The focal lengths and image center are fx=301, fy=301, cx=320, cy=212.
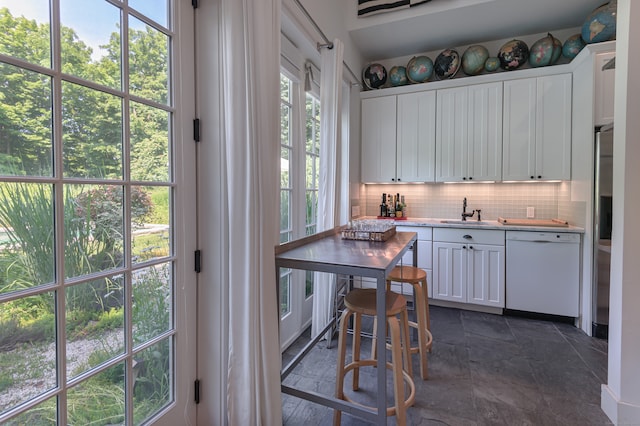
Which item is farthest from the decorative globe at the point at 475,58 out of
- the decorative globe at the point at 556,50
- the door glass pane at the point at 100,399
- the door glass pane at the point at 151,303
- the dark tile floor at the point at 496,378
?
the door glass pane at the point at 100,399

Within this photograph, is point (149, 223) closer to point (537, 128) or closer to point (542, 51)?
point (537, 128)

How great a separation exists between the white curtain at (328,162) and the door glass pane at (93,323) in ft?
4.88

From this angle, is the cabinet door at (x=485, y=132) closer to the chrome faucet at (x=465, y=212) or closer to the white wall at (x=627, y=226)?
the chrome faucet at (x=465, y=212)

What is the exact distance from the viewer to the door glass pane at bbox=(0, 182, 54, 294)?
877mm

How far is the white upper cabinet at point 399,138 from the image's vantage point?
360cm

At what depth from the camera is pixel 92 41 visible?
109cm

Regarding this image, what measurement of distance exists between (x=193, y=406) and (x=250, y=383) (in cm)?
36

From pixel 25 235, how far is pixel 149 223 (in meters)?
0.43

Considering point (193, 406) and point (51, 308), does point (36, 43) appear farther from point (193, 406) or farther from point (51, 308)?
point (193, 406)

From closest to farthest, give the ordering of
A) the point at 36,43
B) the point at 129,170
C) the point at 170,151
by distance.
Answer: the point at 36,43
the point at 129,170
the point at 170,151

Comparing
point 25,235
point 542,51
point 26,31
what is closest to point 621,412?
point 25,235

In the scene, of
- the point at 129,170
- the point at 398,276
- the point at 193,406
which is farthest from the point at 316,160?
the point at 193,406

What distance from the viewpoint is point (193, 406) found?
1528 millimetres

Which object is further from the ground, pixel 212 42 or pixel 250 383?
pixel 212 42
